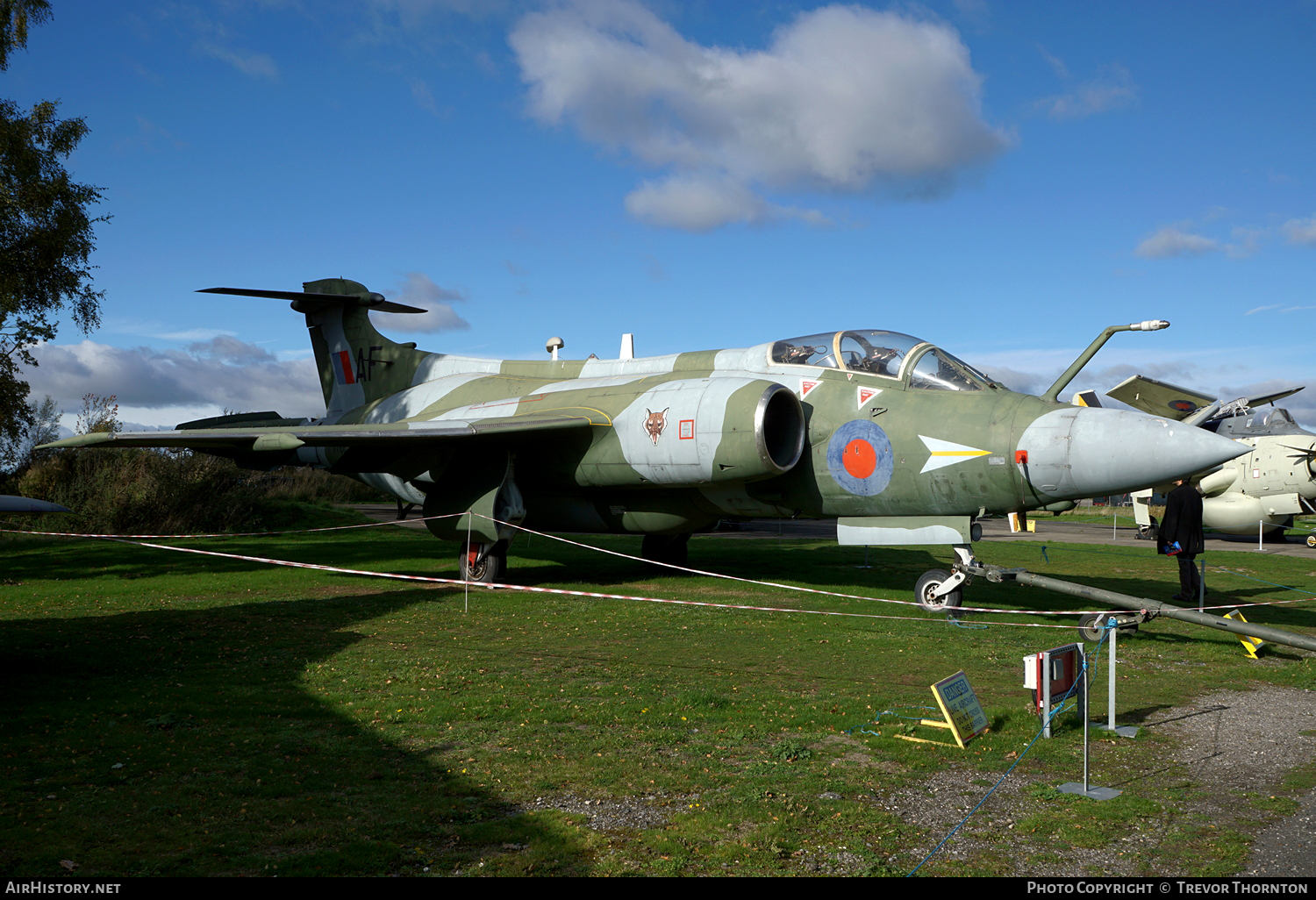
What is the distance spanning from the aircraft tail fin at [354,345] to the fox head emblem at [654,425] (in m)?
6.95

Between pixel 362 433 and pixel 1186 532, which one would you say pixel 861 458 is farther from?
pixel 362 433

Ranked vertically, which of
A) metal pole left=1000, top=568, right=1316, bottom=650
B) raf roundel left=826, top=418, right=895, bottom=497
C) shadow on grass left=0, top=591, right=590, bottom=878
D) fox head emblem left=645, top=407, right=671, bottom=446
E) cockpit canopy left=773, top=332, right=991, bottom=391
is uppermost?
cockpit canopy left=773, top=332, right=991, bottom=391

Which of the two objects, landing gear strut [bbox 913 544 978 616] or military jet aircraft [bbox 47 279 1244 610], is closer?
military jet aircraft [bbox 47 279 1244 610]

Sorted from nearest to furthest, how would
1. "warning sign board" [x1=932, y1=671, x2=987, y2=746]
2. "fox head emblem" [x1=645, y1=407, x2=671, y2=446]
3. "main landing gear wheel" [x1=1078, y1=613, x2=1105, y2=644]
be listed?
"warning sign board" [x1=932, y1=671, x2=987, y2=746], "main landing gear wheel" [x1=1078, y1=613, x2=1105, y2=644], "fox head emblem" [x1=645, y1=407, x2=671, y2=446]

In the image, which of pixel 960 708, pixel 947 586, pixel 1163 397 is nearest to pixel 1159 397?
pixel 1163 397

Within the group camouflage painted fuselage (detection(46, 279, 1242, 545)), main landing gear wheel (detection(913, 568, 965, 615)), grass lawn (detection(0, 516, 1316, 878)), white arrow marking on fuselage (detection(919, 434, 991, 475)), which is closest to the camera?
grass lawn (detection(0, 516, 1316, 878))

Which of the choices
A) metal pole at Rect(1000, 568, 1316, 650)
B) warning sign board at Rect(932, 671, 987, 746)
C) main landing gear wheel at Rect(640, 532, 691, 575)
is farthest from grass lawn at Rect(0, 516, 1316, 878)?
main landing gear wheel at Rect(640, 532, 691, 575)

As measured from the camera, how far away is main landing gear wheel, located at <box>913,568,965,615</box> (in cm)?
962

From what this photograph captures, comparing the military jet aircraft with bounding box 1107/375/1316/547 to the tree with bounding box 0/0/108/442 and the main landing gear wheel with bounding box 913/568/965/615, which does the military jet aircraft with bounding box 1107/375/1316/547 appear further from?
the tree with bounding box 0/0/108/442

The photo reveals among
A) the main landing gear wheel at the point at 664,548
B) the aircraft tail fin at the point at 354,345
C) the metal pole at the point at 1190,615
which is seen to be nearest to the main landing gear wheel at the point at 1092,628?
the metal pole at the point at 1190,615

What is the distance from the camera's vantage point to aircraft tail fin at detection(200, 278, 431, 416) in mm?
16344

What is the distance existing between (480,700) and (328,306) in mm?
12544

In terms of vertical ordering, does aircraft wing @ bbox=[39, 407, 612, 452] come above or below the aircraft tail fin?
below

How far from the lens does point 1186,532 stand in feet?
37.4
